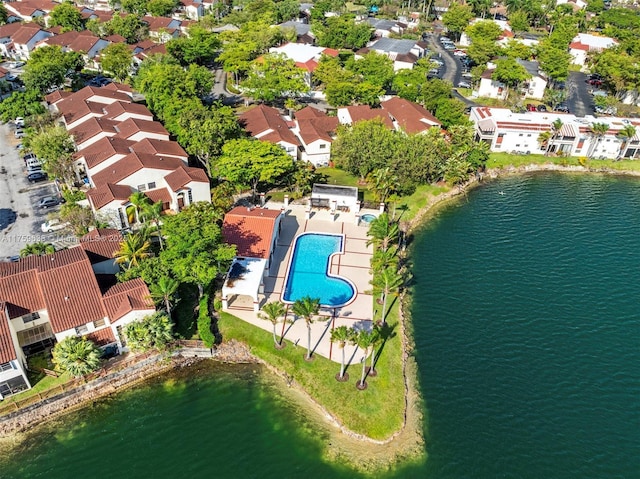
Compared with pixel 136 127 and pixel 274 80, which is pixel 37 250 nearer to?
pixel 136 127

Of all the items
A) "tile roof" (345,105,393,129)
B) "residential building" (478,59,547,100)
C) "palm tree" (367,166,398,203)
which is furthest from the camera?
"residential building" (478,59,547,100)

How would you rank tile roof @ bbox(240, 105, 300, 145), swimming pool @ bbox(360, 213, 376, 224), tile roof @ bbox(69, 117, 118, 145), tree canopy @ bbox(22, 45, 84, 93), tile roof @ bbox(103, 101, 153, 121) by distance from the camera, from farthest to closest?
tree canopy @ bbox(22, 45, 84, 93) < tile roof @ bbox(103, 101, 153, 121) < tile roof @ bbox(240, 105, 300, 145) < tile roof @ bbox(69, 117, 118, 145) < swimming pool @ bbox(360, 213, 376, 224)

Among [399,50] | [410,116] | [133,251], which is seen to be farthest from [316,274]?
[399,50]

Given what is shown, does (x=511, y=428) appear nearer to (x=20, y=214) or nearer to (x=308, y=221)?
(x=308, y=221)

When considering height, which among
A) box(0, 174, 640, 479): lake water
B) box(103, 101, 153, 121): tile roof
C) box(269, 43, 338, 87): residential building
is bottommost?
box(0, 174, 640, 479): lake water

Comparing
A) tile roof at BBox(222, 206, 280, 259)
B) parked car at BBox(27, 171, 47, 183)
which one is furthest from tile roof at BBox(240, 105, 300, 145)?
parked car at BBox(27, 171, 47, 183)

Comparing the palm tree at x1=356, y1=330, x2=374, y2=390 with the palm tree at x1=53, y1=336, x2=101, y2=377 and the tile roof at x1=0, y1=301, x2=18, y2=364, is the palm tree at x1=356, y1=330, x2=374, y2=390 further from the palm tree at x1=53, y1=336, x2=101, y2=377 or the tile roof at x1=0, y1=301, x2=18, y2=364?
the tile roof at x1=0, y1=301, x2=18, y2=364

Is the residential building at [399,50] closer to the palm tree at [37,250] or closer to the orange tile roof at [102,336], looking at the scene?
the palm tree at [37,250]
